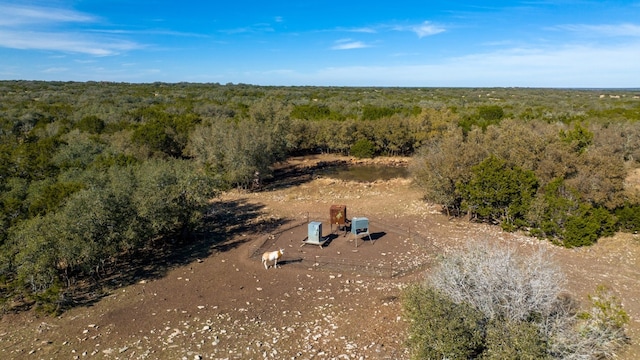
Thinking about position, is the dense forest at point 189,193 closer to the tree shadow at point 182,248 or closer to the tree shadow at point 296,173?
the tree shadow at point 182,248

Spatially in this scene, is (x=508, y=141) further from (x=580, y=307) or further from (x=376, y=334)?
(x=376, y=334)

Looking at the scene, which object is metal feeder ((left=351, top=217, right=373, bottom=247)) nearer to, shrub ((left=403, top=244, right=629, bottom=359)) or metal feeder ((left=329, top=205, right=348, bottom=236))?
metal feeder ((left=329, top=205, right=348, bottom=236))

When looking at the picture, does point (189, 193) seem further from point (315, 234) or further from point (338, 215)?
point (338, 215)

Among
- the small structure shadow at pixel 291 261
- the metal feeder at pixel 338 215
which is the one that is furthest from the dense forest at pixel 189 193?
the metal feeder at pixel 338 215

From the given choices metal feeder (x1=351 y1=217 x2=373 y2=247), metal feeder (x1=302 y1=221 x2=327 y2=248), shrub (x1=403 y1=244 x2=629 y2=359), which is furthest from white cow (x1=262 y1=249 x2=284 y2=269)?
shrub (x1=403 y1=244 x2=629 y2=359)

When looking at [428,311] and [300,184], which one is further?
[300,184]

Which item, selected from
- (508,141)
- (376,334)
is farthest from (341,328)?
(508,141)
